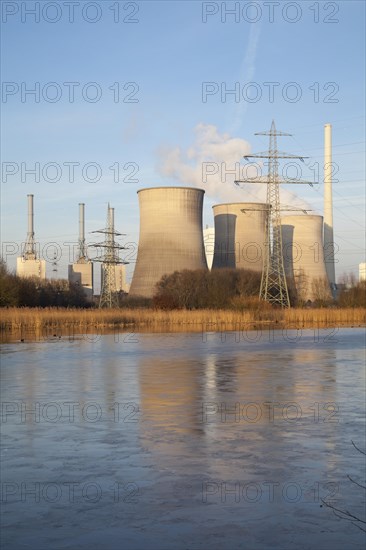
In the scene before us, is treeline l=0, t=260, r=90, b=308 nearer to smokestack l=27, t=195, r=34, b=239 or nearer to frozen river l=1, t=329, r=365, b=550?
smokestack l=27, t=195, r=34, b=239

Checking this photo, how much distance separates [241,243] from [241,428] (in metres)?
30.8

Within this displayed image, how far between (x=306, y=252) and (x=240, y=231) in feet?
13.4

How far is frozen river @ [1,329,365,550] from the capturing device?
116 inches

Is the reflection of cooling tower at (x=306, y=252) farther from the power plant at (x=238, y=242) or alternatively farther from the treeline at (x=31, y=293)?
the treeline at (x=31, y=293)

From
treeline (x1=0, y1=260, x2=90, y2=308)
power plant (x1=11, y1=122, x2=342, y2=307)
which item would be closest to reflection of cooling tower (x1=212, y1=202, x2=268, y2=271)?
power plant (x1=11, y1=122, x2=342, y2=307)

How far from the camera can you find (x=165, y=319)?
2142cm

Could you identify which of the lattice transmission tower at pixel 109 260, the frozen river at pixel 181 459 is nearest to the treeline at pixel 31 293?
the lattice transmission tower at pixel 109 260

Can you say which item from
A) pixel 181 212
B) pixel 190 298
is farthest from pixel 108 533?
pixel 190 298

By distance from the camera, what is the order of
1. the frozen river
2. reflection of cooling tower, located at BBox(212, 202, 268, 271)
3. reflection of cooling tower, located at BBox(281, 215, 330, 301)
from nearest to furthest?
the frozen river, reflection of cooling tower, located at BBox(212, 202, 268, 271), reflection of cooling tower, located at BBox(281, 215, 330, 301)

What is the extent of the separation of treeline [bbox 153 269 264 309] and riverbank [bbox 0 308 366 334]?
5.45 m

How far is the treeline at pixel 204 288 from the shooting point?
1158 inches

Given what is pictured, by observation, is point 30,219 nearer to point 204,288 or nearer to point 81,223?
point 81,223

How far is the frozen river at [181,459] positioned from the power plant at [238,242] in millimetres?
19473

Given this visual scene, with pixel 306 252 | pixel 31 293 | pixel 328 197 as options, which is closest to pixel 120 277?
pixel 328 197
